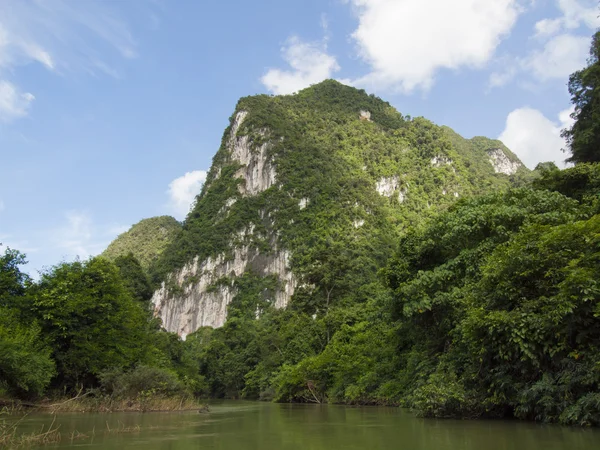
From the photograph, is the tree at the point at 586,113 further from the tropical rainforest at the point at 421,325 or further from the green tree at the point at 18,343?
the green tree at the point at 18,343

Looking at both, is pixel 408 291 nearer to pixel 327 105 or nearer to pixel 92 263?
pixel 92 263

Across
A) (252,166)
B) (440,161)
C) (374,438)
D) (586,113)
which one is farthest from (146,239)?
(374,438)

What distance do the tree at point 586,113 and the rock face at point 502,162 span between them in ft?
542

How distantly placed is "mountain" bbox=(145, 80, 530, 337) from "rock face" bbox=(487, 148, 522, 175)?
140ft

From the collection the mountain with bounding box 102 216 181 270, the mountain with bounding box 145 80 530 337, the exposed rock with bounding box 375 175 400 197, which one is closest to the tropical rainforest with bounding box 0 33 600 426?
the mountain with bounding box 145 80 530 337

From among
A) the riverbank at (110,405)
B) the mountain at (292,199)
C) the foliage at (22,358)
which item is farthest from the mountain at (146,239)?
the riverbank at (110,405)

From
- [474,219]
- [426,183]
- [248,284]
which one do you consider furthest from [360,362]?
[426,183]

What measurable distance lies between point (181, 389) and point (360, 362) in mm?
10370

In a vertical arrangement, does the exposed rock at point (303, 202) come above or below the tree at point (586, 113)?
above

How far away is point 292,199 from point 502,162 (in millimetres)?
123130

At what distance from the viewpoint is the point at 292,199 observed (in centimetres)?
10531

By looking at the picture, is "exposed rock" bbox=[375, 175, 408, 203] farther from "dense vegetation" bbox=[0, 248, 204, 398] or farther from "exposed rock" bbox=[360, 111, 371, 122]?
"dense vegetation" bbox=[0, 248, 204, 398]

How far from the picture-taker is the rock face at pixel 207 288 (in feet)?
316

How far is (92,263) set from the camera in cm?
2561
